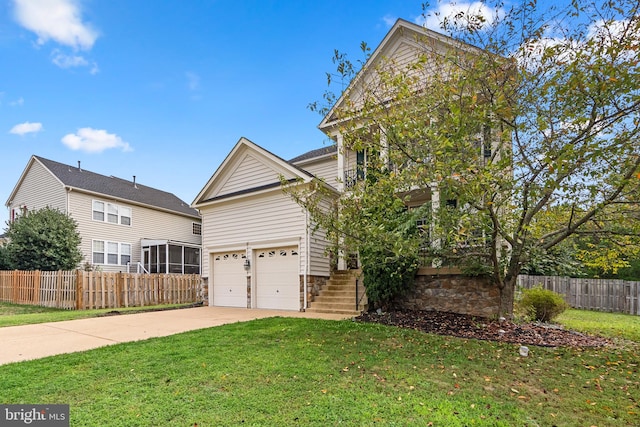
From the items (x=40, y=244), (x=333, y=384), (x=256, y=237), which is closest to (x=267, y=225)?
(x=256, y=237)

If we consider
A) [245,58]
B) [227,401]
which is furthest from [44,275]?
[227,401]

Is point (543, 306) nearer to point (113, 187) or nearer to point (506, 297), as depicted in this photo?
point (506, 297)

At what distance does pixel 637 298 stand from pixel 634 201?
36.5 ft

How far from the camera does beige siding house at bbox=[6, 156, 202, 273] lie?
19078 mm

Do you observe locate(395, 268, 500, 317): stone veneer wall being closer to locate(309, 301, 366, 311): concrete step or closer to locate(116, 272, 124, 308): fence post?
locate(309, 301, 366, 311): concrete step

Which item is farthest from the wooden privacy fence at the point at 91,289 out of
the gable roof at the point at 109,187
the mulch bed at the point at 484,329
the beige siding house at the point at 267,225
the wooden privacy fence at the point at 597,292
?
the wooden privacy fence at the point at 597,292

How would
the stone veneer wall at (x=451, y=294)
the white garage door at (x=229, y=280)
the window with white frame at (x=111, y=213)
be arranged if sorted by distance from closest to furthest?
the stone veneer wall at (x=451, y=294) → the white garage door at (x=229, y=280) → the window with white frame at (x=111, y=213)

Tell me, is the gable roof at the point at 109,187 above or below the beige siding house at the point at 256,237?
above

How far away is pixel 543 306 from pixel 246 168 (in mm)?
10552

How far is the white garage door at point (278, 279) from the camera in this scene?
37.7 ft

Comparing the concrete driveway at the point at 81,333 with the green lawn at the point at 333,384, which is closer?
the green lawn at the point at 333,384

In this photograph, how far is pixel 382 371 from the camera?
14.4 feet

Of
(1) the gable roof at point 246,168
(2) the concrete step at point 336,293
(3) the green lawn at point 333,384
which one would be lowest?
(2) the concrete step at point 336,293

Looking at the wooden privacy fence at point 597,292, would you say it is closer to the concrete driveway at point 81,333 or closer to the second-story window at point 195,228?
the concrete driveway at point 81,333
